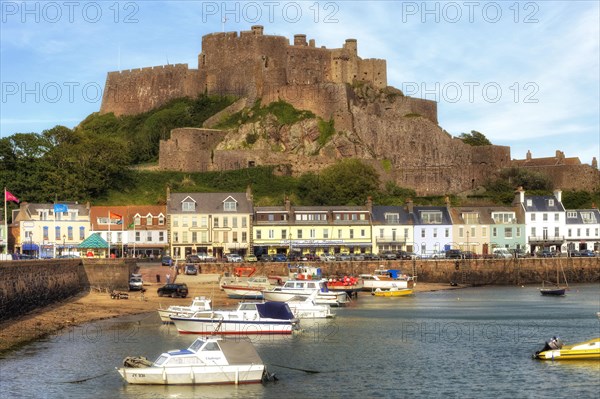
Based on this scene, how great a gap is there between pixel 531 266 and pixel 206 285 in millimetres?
32243

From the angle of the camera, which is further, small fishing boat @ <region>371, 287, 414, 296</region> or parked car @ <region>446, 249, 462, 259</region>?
parked car @ <region>446, 249, 462, 259</region>

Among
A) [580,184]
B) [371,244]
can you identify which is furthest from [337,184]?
[580,184]

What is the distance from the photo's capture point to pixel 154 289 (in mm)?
72875

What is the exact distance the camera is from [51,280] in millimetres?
58438

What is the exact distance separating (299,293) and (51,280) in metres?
15.3

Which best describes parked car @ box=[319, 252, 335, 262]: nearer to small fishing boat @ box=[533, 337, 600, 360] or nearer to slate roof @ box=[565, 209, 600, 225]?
slate roof @ box=[565, 209, 600, 225]

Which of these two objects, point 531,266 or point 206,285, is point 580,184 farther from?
point 206,285

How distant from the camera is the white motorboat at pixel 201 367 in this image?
36969 mm

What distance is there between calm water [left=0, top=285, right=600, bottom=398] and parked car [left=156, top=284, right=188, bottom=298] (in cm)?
938

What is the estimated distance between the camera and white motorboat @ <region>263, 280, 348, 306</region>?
Result: 62.6 m

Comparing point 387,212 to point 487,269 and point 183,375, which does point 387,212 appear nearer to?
point 487,269

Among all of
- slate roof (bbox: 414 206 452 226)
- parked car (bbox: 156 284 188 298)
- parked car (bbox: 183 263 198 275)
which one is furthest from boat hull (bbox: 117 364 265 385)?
slate roof (bbox: 414 206 452 226)

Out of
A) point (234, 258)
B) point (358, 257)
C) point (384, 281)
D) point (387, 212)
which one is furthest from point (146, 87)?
point (384, 281)

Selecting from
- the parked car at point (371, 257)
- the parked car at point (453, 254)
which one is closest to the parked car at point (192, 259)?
the parked car at point (371, 257)
